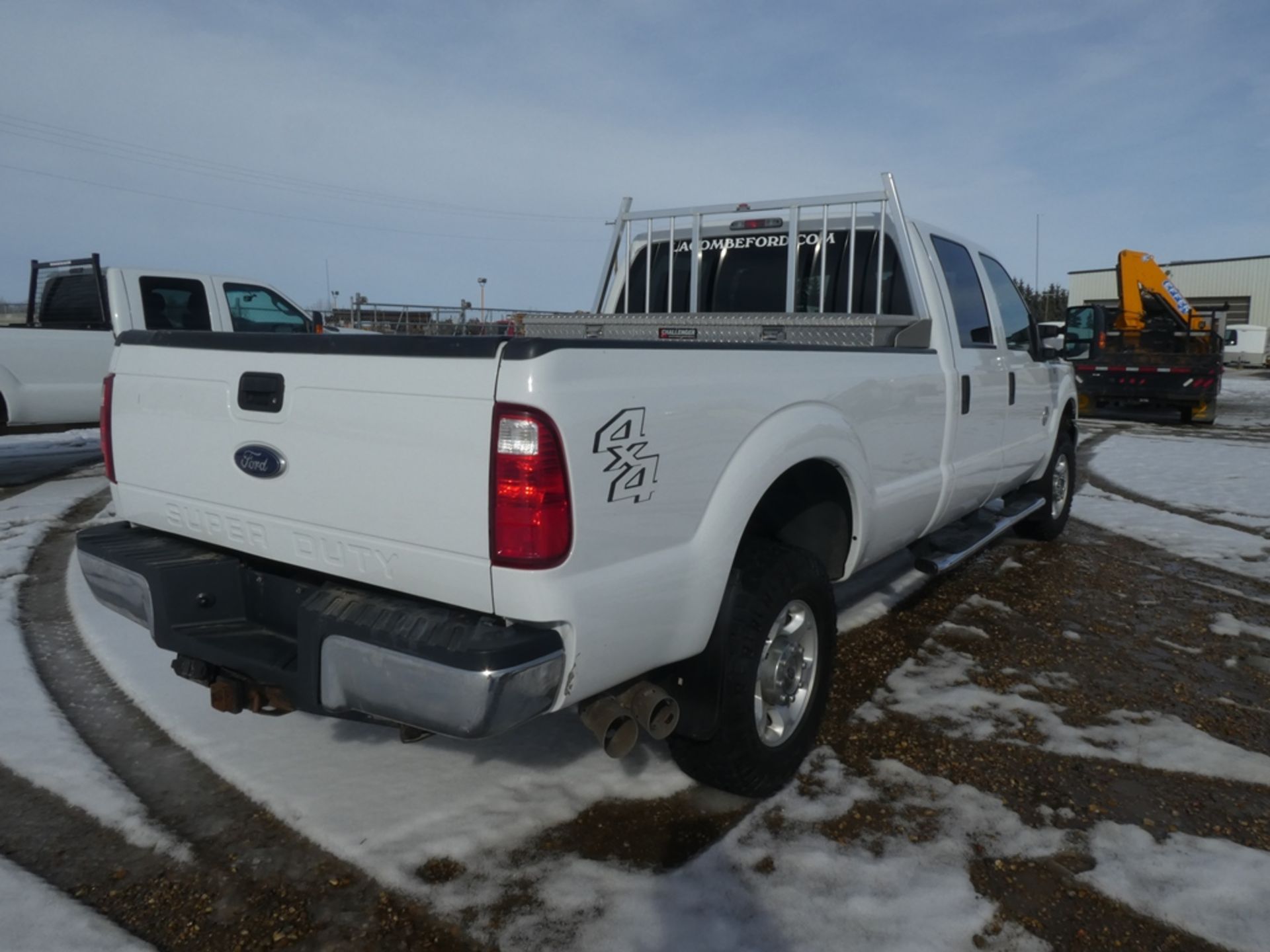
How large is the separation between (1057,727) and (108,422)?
12.0ft

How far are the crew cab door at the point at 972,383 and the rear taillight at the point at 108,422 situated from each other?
11.3ft

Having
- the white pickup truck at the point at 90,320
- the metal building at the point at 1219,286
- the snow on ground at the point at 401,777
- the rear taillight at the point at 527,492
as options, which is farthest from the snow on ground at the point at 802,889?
the metal building at the point at 1219,286

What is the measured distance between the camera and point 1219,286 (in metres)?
52.3

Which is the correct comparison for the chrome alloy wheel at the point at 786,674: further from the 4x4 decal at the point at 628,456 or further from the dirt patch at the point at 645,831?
the 4x4 decal at the point at 628,456

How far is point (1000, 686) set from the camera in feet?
13.7

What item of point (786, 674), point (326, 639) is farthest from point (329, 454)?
point (786, 674)

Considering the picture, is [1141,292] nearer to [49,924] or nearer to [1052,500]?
[1052,500]

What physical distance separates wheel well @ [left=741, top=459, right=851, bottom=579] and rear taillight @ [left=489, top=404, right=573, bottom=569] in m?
1.12

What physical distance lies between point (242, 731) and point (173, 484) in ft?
3.61

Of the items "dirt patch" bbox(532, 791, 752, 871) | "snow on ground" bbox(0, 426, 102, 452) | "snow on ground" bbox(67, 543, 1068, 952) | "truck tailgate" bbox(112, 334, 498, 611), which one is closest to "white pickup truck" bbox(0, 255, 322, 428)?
"snow on ground" bbox(0, 426, 102, 452)

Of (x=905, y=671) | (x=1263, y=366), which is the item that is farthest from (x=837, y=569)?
(x=1263, y=366)

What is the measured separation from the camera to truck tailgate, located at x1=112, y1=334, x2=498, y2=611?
2.29 m

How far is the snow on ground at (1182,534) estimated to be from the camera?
6.35m

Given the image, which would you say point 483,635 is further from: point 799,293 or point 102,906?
point 799,293
